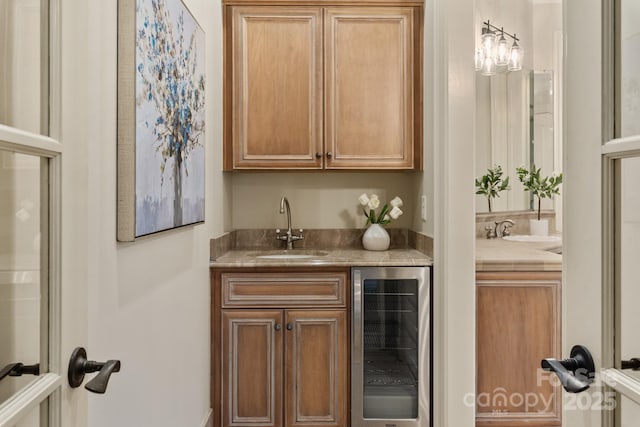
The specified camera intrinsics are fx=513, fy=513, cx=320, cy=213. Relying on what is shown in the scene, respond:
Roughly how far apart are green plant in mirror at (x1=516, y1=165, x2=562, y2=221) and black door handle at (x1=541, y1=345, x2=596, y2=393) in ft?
8.76

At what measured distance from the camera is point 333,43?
2711mm

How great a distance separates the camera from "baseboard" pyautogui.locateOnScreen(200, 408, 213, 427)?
2271mm

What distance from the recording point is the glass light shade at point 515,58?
3342 mm

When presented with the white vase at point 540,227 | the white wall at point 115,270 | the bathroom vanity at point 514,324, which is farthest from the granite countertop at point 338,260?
the white vase at point 540,227

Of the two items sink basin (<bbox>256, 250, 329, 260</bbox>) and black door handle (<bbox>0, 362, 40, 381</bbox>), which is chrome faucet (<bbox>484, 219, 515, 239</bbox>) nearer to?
sink basin (<bbox>256, 250, 329, 260</bbox>)

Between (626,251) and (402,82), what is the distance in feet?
6.95

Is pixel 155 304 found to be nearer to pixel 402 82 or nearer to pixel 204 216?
pixel 204 216

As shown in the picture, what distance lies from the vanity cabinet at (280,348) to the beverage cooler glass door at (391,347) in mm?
75

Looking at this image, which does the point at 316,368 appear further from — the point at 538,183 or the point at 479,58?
the point at 479,58

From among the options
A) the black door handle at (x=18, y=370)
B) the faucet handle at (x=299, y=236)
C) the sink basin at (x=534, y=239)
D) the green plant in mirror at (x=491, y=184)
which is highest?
the green plant in mirror at (x=491, y=184)

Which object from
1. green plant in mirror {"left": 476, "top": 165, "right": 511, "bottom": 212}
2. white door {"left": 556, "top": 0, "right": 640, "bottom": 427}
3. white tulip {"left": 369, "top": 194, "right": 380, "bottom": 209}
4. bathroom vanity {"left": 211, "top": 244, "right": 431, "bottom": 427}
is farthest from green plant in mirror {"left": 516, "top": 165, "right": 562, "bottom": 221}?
white door {"left": 556, "top": 0, "right": 640, "bottom": 427}

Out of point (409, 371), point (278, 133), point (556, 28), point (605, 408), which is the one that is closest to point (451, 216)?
point (409, 371)

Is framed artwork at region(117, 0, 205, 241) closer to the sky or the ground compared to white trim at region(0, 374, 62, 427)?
closer to the sky

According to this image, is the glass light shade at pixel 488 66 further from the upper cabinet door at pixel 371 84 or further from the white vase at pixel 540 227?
the white vase at pixel 540 227
